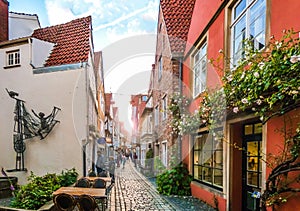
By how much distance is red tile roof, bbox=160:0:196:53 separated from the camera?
11.0 metres

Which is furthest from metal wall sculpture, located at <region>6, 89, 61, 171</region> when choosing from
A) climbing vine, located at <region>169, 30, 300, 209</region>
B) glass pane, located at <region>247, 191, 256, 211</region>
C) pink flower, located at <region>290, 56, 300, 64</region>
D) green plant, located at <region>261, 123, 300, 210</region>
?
pink flower, located at <region>290, 56, 300, 64</region>

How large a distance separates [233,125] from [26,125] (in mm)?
8747

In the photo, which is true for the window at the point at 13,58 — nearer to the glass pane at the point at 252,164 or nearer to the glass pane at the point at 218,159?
the glass pane at the point at 218,159

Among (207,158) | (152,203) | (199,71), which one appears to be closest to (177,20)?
(199,71)

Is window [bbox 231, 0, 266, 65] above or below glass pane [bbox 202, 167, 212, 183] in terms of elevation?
above

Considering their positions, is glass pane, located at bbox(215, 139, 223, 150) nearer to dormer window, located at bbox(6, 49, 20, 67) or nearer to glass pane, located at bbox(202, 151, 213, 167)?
glass pane, located at bbox(202, 151, 213, 167)

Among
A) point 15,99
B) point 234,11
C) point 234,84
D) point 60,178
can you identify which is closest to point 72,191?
point 60,178

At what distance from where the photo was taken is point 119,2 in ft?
33.1

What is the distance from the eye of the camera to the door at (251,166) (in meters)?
5.43

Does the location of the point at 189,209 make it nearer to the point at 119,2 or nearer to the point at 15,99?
the point at 119,2

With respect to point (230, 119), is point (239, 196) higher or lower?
lower

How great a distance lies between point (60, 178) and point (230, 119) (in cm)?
633

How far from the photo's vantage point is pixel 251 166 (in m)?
5.77

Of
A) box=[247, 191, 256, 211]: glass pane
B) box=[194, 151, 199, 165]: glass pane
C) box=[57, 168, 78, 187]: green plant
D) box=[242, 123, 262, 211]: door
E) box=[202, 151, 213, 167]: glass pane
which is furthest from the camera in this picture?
box=[57, 168, 78, 187]: green plant
